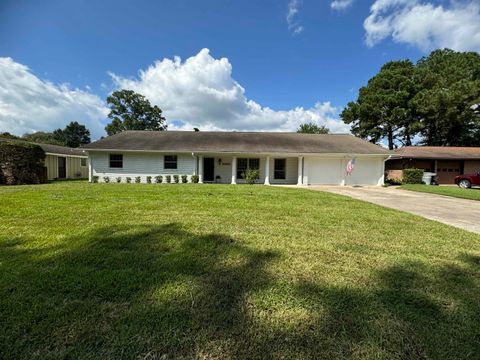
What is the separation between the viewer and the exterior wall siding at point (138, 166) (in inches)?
648

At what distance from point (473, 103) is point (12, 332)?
37.0 meters

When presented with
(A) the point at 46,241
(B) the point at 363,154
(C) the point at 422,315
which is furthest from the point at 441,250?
(B) the point at 363,154

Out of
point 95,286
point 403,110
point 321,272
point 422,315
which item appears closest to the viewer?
point 422,315

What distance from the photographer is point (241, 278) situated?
279 cm

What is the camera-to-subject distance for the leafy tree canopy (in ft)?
87.0

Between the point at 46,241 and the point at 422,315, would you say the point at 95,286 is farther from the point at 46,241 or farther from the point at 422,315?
the point at 422,315

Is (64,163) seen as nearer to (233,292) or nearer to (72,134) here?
(233,292)

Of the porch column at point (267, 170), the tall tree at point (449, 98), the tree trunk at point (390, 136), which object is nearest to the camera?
the porch column at point (267, 170)

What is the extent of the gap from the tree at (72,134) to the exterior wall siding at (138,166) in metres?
55.7

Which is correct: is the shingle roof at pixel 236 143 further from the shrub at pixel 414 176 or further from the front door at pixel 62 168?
the front door at pixel 62 168

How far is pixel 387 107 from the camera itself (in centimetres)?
2970

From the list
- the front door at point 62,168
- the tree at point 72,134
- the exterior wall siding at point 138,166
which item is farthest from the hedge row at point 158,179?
the tree at point 72,134

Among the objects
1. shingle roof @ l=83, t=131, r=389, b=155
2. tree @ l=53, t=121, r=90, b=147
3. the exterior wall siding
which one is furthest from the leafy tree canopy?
tree @ l=53, t=121, r=90, b=147

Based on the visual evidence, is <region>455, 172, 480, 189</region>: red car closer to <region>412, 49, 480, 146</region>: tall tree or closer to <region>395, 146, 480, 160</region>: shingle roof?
<region>395, 146, 480, 160</region>: shingle roof
